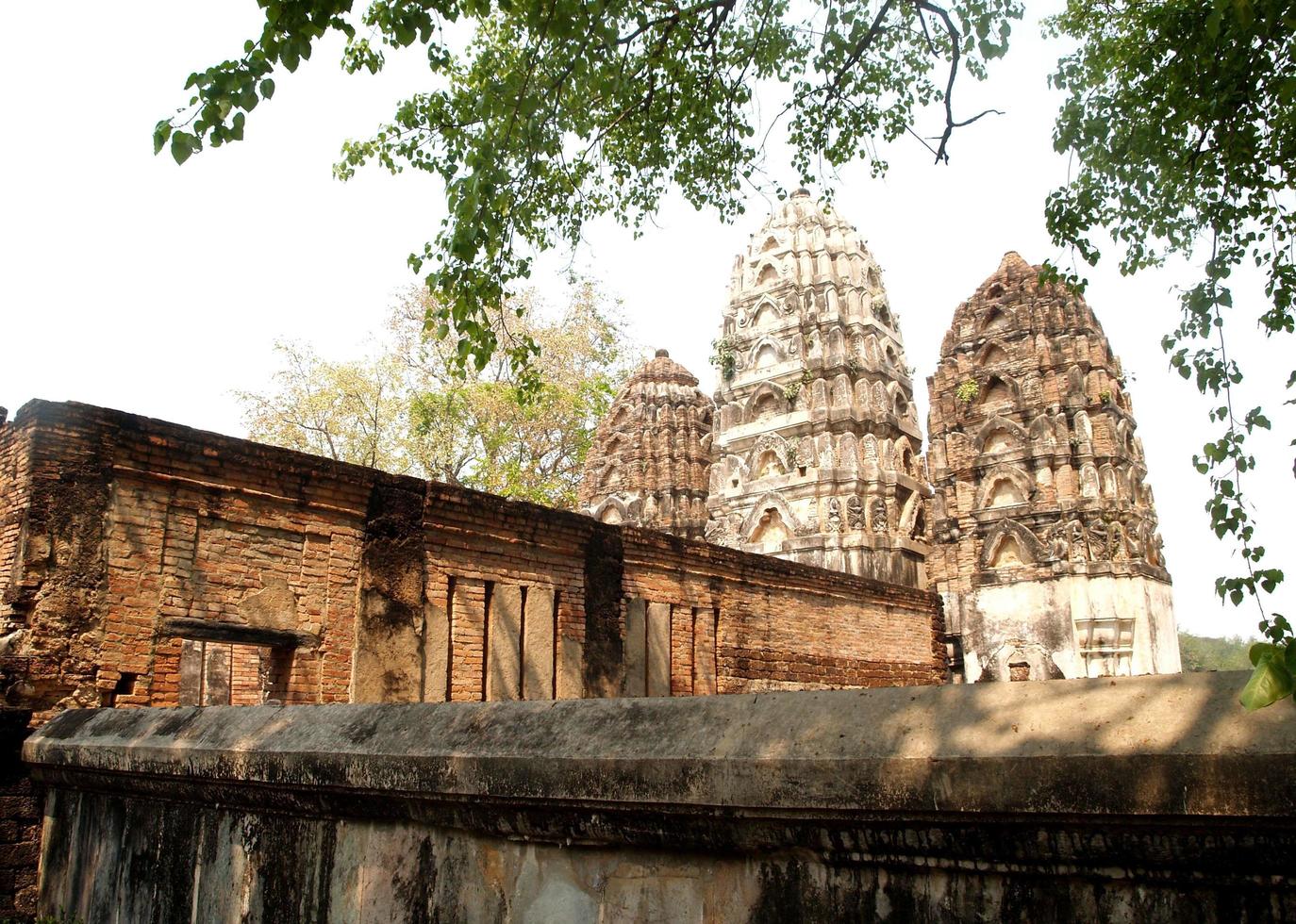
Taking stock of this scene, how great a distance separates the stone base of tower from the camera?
1866 cm

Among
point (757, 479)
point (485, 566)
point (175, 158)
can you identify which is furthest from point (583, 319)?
point (175, 158)

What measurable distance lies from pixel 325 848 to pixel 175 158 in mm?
3309

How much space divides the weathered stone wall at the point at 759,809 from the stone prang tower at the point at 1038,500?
1684cm

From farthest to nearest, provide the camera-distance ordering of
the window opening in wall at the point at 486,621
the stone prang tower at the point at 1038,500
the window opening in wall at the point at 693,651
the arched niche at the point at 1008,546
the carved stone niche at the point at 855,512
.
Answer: the carved stone niche at the point at 855,512, the arched niche at the point at 1008,546, the stone prang tower at the point at 1038,500, the window opening in wall at the point at 693,651, the window opening in wall at the point at 486,621

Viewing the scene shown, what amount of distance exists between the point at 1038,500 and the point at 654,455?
1168cm

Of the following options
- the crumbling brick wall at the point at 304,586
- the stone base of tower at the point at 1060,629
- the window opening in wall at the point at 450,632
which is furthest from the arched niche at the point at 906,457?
the window opening in wall at the point at 450,632

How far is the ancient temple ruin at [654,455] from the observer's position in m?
28.6

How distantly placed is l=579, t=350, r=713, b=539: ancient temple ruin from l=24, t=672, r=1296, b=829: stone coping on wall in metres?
25.1

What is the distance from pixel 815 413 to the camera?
24.5 meters

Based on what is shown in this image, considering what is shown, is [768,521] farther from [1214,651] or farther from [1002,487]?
[1214,651]

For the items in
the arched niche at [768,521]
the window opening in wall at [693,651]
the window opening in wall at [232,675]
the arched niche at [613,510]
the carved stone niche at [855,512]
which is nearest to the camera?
the window opening in wall at [232,675]

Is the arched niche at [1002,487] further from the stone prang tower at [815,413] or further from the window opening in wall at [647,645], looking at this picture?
the window opening in wall at [647,645]

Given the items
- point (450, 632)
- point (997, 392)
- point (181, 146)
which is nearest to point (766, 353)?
point (997, 392)

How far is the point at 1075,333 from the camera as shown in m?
21.0
